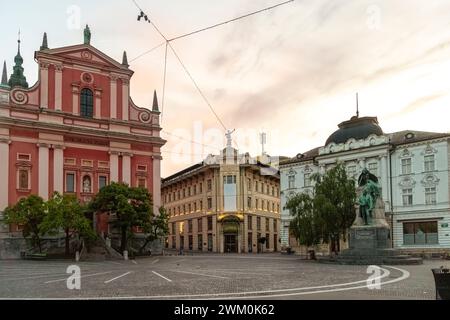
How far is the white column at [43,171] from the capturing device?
160 ft

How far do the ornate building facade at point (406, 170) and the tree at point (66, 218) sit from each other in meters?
29.0

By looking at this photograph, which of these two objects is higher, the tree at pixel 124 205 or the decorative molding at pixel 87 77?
the decorative molding at pixel 87 77

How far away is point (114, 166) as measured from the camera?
53.5m

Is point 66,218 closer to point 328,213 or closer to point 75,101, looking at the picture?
point 75,101

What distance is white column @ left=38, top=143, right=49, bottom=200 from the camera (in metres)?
48.9

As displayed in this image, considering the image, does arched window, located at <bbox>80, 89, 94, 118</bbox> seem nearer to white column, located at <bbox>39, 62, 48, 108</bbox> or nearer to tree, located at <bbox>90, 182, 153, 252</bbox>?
white column, located at <bbox>39, 62, 48, 108</bbox>

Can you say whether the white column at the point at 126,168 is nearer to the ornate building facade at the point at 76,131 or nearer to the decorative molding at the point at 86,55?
the ornate building facade at the point at 76,131

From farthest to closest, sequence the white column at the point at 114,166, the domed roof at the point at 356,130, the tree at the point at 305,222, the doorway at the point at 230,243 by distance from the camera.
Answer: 1. the doorway at the point at 230,243
2. the domed roof at the point at 356,130
3. the white column at the point at 114,166
4. the tree at the point at 305,222

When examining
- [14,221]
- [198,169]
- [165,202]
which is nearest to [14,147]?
[14,221]

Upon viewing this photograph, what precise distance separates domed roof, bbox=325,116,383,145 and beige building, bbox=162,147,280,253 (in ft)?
56.9

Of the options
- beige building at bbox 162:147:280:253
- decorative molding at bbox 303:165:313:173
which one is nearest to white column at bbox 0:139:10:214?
beige building at bbox 162:147:280:253

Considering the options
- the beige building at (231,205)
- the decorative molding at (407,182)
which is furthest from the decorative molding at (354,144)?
the beige building at (231,205)
